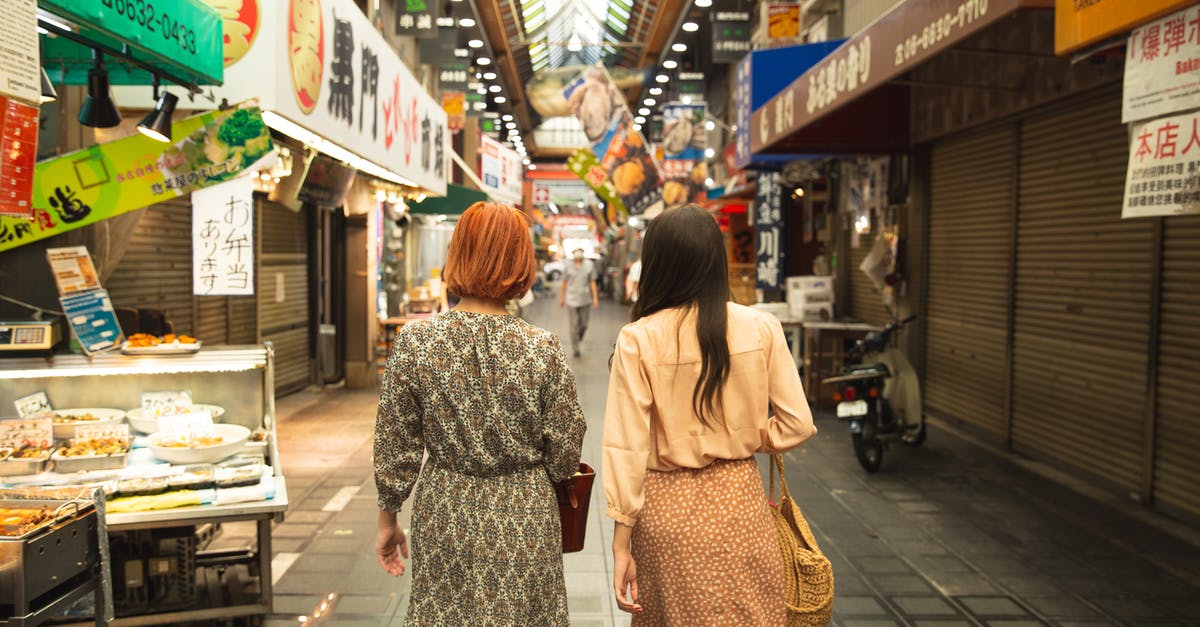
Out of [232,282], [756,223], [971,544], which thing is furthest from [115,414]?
[756,223]

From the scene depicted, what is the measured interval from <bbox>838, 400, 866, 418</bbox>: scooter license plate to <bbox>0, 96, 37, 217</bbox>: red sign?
20.7ft

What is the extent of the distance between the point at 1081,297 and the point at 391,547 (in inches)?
263

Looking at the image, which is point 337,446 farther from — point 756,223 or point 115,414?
point 756,223

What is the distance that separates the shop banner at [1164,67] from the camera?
3.99 metres

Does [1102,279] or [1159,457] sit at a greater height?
[1102,279]

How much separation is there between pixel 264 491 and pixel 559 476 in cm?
213

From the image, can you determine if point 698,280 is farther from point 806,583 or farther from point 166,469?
point 166,469

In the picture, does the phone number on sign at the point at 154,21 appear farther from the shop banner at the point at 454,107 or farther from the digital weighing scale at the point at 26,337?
the shop banner at the point at 454,107

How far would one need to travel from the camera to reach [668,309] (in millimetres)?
2945

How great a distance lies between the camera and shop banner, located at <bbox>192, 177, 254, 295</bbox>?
6.84 meters

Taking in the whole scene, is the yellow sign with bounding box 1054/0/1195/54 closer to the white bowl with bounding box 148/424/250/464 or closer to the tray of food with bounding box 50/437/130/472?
the white bowl with bounding box 148/424/250/464

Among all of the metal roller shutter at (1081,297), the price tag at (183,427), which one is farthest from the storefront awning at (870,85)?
the price tag at (183,427)

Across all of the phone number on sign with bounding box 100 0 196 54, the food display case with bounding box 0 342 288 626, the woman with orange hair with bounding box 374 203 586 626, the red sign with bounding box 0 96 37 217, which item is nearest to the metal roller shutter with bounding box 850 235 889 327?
the food display case with bounding box 0 342 288 626

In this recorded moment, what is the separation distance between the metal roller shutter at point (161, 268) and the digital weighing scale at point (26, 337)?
8.19 feet
